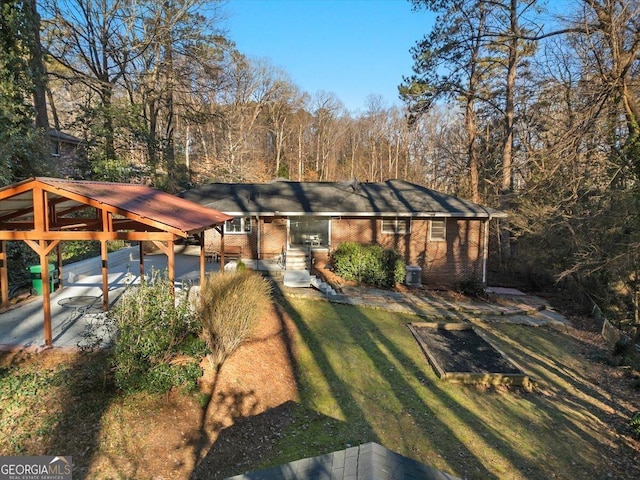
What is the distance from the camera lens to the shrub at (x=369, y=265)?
1458 cm

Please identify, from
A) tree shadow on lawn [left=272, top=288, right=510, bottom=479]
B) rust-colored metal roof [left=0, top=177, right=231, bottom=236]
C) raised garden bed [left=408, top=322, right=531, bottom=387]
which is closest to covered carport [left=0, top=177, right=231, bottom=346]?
rust-colored metal roof [left=0, top=177, right=231, bottom=236]

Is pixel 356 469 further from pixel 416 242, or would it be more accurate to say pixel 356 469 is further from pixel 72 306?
pixel 416 242

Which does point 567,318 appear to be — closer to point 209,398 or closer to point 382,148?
point 209,398

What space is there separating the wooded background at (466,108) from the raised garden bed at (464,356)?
4.43 meters

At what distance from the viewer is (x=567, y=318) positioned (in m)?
13.6

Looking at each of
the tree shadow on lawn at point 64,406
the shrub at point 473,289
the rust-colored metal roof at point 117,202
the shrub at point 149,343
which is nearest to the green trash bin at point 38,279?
the rust-colored metal roof at point 117,202

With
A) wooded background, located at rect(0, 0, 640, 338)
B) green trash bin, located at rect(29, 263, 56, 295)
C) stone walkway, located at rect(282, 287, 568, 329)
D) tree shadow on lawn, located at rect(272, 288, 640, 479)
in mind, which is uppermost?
wooded background, located at rect(0, 0, 640, 338)

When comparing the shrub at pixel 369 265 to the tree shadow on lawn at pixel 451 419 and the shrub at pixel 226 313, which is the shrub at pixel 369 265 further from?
Answer: the shrub at pixel 226 313

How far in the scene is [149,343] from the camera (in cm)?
558

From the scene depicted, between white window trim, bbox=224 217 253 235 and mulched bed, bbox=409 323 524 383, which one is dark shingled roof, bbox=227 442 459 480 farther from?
white window trim, bbox=224 217 253 235

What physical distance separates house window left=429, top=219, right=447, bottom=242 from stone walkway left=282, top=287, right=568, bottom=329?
310 centimetres

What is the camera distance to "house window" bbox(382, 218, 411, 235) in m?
16.4

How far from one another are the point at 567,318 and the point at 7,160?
19.6 metres

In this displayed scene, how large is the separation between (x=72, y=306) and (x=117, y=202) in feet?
12.4
